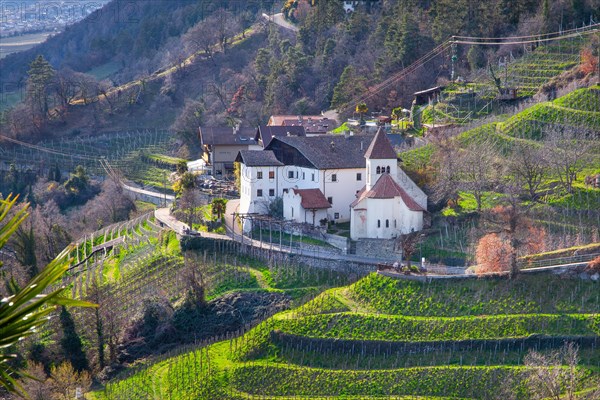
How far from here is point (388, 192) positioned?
5444 cm

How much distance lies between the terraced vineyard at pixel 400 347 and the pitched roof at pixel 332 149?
1264cm

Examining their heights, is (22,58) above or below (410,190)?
above

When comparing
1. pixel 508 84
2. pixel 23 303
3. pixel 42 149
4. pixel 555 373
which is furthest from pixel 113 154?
pixel 23 303

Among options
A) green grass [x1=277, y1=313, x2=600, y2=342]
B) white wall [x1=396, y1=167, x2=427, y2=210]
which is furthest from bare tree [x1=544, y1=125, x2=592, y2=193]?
green grass [x1=277, y1=313, x2=600, y2=342]

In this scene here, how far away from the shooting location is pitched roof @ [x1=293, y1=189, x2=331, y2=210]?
5769cm

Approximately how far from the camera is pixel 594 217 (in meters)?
50.1

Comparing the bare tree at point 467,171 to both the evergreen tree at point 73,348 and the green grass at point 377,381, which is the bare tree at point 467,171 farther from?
the evergreen tree at point 73,348

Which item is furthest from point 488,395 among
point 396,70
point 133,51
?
point 133,51

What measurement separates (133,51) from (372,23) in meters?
48.2

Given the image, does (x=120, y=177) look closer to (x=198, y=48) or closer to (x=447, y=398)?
(x=198, y=48)

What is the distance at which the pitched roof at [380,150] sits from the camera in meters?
57.0

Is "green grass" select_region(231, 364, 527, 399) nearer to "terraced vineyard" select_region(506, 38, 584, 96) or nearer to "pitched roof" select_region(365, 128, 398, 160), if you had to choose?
"pitched roof" select_region(365, 128, 398, 160)

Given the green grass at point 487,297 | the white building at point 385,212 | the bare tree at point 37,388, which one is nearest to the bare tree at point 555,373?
the green grass at point 487,297

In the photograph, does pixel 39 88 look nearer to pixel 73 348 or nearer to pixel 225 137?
pixel 225 137
